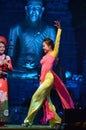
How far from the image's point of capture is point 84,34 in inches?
280

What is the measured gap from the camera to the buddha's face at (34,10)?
711cm

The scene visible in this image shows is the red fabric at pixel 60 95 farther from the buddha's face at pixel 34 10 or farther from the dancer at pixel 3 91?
the buddha's face at pixel 34 10

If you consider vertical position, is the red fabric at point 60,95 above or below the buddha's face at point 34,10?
below

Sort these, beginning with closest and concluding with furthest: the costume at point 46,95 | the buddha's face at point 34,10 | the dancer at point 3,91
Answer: the costume at point 46,95 → the dancer at point 3,91 → the buddha's face at point 34,10

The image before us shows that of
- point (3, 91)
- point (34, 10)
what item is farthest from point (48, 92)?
point (34, 10)

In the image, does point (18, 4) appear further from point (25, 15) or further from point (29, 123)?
point (29, 123)

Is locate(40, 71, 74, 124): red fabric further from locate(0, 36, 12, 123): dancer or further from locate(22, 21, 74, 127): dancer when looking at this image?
locate(0, 36, 12, 123): dancer

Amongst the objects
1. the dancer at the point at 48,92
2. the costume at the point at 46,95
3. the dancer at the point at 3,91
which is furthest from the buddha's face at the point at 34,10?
the dancer at the point at 3,91

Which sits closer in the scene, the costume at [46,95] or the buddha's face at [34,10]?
the costume at [46,95]

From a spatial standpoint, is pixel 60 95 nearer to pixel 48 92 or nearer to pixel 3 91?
pixel 48 92

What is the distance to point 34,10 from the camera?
7.15m

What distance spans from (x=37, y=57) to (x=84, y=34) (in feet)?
3.15

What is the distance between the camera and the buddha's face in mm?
7109

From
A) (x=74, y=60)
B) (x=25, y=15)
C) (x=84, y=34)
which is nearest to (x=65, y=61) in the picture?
(x=74, y=60)
